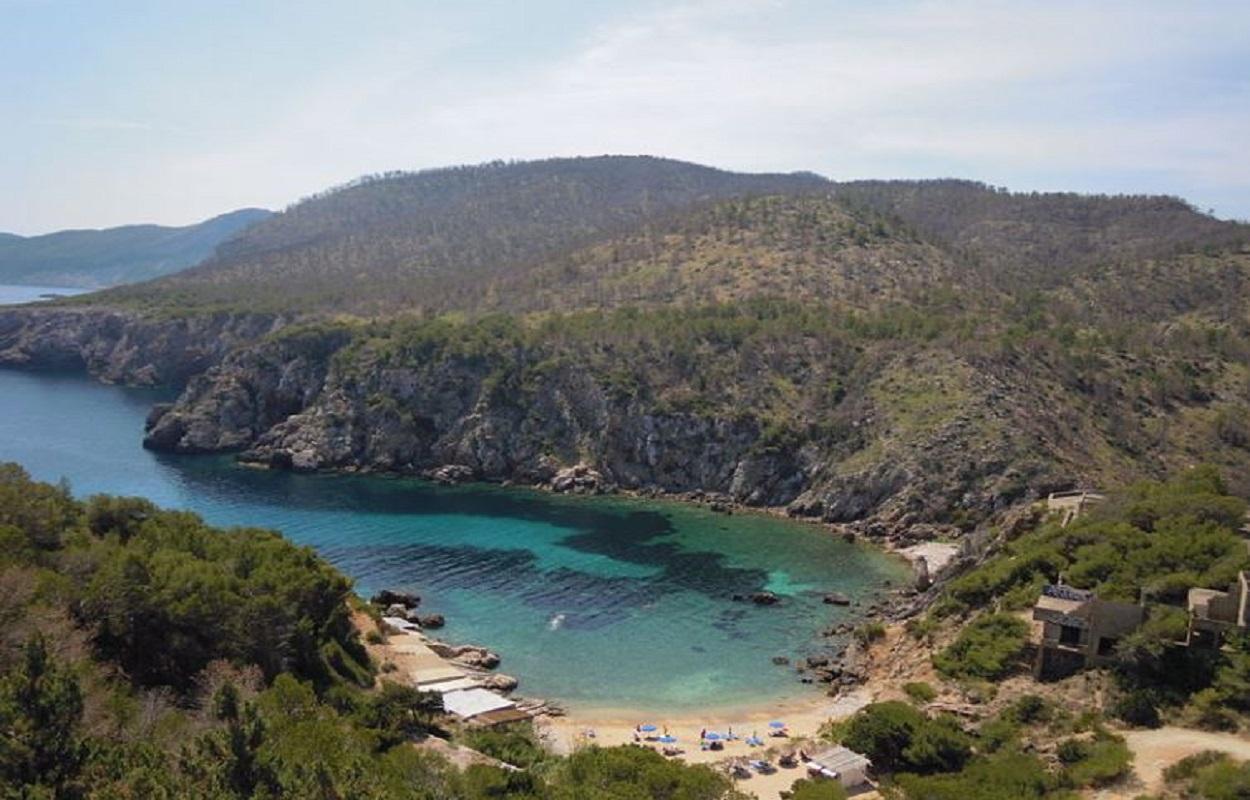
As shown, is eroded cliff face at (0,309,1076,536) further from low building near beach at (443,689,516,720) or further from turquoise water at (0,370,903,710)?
low building near beach at (443,689,516,720)

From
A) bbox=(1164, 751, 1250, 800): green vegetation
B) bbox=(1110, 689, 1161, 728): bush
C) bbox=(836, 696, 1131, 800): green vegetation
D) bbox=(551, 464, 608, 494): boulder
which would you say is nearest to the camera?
bbox=(1164, 751, 1250, 800): green vegetation

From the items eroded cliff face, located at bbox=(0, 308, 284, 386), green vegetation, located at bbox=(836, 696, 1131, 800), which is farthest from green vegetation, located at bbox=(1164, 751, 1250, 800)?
eroded cliff face, located at bbox=(0, 308, 284, 386)

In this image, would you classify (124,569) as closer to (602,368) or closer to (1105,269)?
(602,368)

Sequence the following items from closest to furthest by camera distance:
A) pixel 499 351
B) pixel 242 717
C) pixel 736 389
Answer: pixel 242 717 < pixel 736 389 < pixel 499 351

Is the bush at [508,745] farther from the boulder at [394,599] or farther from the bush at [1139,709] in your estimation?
the bush at [1139,709]

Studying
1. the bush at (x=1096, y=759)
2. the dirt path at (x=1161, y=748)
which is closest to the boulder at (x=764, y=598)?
the bush at (x=1096, y=759)

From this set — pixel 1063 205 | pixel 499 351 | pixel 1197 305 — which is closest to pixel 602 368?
pixel 499 351
